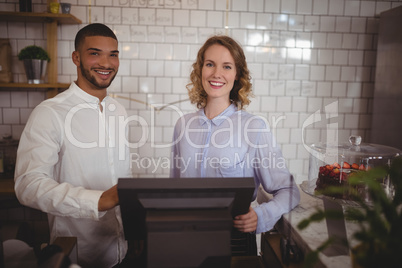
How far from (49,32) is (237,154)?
6.87ft

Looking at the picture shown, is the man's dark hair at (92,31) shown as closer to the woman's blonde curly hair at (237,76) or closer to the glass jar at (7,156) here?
the woman's blonde curly hair at (237,76)

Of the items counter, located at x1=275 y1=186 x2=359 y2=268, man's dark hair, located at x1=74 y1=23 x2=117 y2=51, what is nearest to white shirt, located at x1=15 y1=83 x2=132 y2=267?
man's dark hair, located at x1=74 y1=23 x2=117 y2=51

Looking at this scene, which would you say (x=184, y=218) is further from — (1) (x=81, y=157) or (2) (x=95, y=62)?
(2) (x=95, y=62)

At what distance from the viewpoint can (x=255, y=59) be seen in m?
3.11

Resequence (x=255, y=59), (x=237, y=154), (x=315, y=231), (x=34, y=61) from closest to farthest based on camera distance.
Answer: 1. (x=315, y=231)
2. (x=237, y=154)
3. (x=34, y=61)
4. (x=255, y=59)

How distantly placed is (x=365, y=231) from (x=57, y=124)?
4.69ft

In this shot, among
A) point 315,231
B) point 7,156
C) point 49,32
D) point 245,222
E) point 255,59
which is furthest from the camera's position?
Result: point 255,59

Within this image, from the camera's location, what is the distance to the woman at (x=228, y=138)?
1623 mm

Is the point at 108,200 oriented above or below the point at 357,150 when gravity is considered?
below

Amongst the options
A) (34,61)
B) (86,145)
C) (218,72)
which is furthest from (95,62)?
(34,61)

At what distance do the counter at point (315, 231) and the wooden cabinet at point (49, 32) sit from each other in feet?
6.98

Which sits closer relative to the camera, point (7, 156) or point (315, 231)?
point (315, 231)

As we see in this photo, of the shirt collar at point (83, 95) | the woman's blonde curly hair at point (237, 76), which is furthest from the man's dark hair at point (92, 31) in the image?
the woman's blonde curly hair at point (237, 76)

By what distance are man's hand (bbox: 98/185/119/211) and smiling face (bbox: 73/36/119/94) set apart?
0.81m
